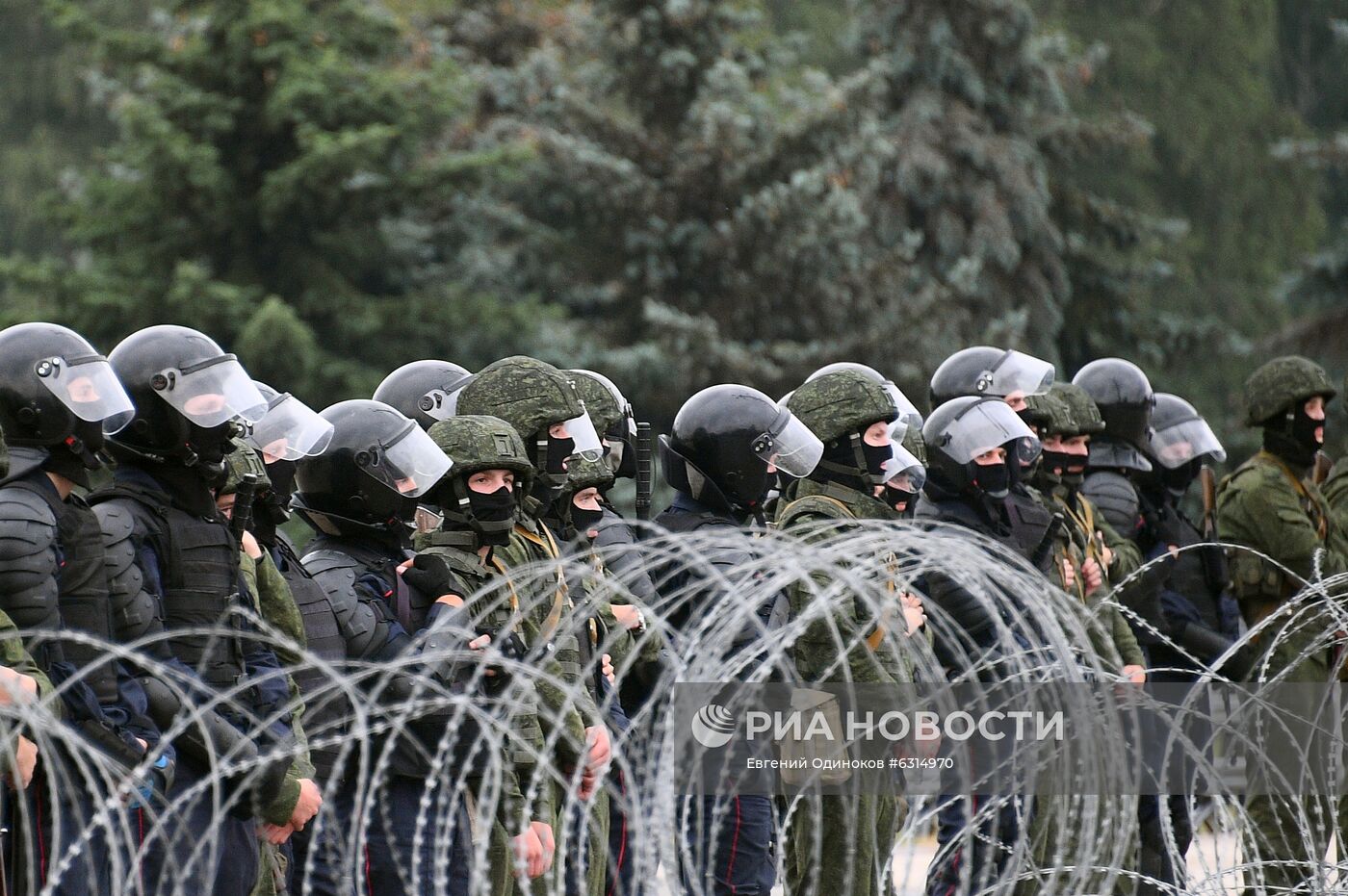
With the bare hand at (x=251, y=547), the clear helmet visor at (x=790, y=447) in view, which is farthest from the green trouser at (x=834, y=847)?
the bare hand at (x=251, y=547)

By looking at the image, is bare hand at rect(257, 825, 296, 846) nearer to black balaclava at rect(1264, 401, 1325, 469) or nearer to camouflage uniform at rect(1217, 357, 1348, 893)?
camouflage uniform at rect(1217, 357, 1348, 893)

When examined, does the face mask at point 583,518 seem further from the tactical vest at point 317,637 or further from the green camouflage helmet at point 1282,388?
the green camouflage helmet at point 1282,388

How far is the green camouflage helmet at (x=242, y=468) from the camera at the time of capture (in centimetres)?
591

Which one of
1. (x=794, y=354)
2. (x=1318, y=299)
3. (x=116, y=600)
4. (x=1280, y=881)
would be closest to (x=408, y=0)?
(x=794, y=354)

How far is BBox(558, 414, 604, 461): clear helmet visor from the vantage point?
7051 mm

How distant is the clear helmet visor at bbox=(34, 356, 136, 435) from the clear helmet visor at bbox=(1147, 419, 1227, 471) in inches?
232

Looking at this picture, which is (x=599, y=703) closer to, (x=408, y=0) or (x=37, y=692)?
(x=37, y=692)

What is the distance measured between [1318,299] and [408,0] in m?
10.8

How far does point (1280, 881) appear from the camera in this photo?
28.4 ft

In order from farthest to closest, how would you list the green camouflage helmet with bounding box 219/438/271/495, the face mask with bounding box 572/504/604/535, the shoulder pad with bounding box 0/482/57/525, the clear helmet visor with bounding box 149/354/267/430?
the face mask with bounding box 572/504/604/535 < the green camouflage helmet with bounding box 219/438/271/495 < the clear helmet visor with bounding box 149/354/267/430 < the shoulder pad with bounding box 0/482/57/525

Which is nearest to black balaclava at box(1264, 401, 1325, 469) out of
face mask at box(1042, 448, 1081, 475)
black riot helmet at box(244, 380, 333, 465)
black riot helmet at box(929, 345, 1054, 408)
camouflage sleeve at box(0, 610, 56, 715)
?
black riot helmet at box(929, 345, 1054, 408)

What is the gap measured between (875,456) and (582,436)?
118 cm

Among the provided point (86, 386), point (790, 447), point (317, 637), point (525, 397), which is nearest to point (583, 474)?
point (525, 397)

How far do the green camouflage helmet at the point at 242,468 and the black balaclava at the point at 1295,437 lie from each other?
5.38 m
